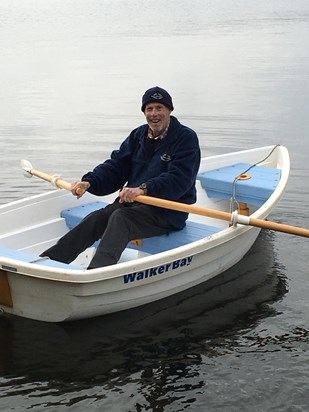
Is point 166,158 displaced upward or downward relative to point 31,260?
upward

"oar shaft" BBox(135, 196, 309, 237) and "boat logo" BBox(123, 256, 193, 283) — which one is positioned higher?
"oar shaft" BBox(135, 196, 309, 237)

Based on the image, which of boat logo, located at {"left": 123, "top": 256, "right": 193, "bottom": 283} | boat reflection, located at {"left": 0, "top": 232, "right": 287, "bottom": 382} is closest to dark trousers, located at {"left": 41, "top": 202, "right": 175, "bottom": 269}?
boat logo, located at {"left": 123, "top": 256, "right": 193, "bottom": 283}

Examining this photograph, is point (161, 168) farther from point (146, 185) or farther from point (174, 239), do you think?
point (174, 239)

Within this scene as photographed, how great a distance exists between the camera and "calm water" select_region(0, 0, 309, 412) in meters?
5.38

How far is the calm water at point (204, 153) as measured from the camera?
5.38m

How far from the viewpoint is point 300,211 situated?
372 inches

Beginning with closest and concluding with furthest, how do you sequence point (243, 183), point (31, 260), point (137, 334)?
point (31, 260) → point (137, 334) → point (243, 183)

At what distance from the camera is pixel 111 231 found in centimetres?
636

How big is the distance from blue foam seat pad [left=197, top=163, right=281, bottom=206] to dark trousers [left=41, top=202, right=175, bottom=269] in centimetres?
149

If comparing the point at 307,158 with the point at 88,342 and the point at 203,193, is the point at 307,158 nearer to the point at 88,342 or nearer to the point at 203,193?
the point at 203,193

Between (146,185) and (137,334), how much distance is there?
1.31 m

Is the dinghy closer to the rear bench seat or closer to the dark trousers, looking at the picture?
the rear bench seat

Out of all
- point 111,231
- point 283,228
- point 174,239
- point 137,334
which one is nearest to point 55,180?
point 111,231

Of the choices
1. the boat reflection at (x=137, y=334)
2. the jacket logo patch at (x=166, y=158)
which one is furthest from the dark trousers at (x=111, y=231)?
the boat reflection at (x=137, y=334)
